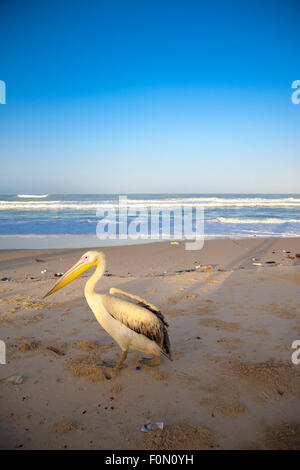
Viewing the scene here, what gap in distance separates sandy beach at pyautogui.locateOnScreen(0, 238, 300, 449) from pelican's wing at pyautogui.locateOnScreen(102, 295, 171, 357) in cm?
42

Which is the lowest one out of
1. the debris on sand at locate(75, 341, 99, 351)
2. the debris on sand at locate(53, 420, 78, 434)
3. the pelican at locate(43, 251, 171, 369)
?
the debris on sand at locate(53, 420, 78, 434)

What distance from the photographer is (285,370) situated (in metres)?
3.06

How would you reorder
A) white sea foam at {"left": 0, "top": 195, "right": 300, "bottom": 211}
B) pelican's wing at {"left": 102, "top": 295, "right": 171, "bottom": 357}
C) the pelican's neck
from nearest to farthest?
pelican's wing at {"left": 102, "top": 295, "right": 171, "bottom": 357}
the pelican's neck
white sea foam at {"left": 0, "top": 195, "right": 300, "bottom": 211}

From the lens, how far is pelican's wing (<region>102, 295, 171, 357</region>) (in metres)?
3.07

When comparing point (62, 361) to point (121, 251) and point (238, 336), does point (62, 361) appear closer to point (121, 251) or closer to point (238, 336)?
point (238, 336)

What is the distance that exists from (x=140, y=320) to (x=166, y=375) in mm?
669

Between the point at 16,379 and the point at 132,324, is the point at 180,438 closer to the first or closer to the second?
Result: the point at 132,324

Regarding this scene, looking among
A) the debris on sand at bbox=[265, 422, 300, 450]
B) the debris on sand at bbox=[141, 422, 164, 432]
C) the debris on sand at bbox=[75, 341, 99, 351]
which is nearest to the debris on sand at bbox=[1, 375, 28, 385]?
the debris on sand at bbox=[75, 341, 99, 351]

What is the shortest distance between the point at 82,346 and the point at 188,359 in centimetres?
138

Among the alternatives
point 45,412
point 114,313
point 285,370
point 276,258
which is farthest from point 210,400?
point 276,258

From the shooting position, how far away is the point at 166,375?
3080mm

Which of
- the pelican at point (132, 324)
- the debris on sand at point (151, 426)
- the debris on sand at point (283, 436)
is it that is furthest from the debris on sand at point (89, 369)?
the debris on sand at point (283, 436)

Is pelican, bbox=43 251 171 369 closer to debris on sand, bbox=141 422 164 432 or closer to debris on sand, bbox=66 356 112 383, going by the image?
debris on sand, bbox=66 356 112 383

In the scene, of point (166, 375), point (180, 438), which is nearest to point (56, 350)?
point (166, 375)
